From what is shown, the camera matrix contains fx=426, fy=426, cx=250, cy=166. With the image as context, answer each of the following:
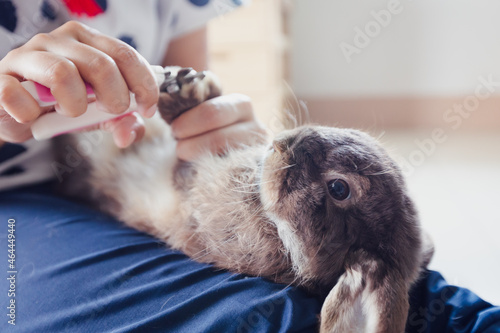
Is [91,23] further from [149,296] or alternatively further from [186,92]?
[149,296]

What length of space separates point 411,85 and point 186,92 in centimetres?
257

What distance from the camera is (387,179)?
76cm

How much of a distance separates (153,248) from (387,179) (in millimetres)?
486

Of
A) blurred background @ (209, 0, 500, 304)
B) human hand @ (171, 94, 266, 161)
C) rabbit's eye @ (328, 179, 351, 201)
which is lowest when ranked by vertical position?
blurred background @ (209, 0, 500, 304)

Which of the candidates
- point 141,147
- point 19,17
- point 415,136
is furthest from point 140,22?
point 415,136

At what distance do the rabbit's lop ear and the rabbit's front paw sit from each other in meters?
0.50

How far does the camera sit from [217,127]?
0.98 meters

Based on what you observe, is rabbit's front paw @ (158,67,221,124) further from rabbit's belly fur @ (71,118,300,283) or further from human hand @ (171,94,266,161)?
rabbit's belly fur @ (71,118,300,283)

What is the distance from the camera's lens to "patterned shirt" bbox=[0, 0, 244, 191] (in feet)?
2.60

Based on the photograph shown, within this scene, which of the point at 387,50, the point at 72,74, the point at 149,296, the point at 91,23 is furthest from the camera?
the point at 387,50

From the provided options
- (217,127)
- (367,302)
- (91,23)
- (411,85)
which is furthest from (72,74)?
(411,85)

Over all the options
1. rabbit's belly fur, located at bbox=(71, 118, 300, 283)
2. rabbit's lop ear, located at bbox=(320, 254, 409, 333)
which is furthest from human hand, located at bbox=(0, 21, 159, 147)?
rabbit's lop ear, located at bbox=(320, 254, 409, 333)

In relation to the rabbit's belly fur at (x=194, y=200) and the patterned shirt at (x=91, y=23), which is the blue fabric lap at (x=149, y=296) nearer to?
the rabbit's belly fur at (x=194, y=200)

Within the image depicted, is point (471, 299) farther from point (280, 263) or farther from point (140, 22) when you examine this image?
point (140, 22)
